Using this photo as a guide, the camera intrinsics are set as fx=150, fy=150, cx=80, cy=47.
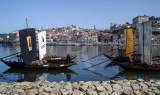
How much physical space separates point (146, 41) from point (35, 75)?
52.9 feet

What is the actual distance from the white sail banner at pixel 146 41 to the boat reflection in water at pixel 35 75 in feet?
34.5

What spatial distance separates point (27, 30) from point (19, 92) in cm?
1434

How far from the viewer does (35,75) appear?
21109 mm

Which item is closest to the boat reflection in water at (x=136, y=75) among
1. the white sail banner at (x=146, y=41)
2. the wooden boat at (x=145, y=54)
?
the wooden boat at (x=145, y=54)

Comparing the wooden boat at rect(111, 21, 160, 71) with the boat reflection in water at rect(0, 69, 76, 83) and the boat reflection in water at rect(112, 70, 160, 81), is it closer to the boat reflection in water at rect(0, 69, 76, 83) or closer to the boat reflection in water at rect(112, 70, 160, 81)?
the boat reflection in water at rect(112, 70, 160, 81)

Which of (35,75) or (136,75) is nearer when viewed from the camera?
(136,75)

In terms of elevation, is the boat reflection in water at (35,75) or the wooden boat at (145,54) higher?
the wooden boat at (145,54)

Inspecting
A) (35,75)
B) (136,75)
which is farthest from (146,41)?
(35,75)

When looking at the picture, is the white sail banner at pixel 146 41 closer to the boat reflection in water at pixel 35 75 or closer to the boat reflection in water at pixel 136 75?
the boat reflection in water at pixel 136 75

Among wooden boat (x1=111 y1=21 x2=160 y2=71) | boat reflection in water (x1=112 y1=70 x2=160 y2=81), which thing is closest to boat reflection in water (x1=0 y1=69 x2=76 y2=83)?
boat reflection in water (x1=112 y1=70 x2=160 y2=81)

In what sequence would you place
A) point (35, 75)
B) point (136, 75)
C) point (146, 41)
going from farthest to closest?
point (35, 75) → point (146, 41) → point (136, 75)

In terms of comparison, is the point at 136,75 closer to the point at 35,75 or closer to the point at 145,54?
the point at 145,54

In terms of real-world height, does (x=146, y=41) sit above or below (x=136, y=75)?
above

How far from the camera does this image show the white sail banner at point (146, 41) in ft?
64.8
